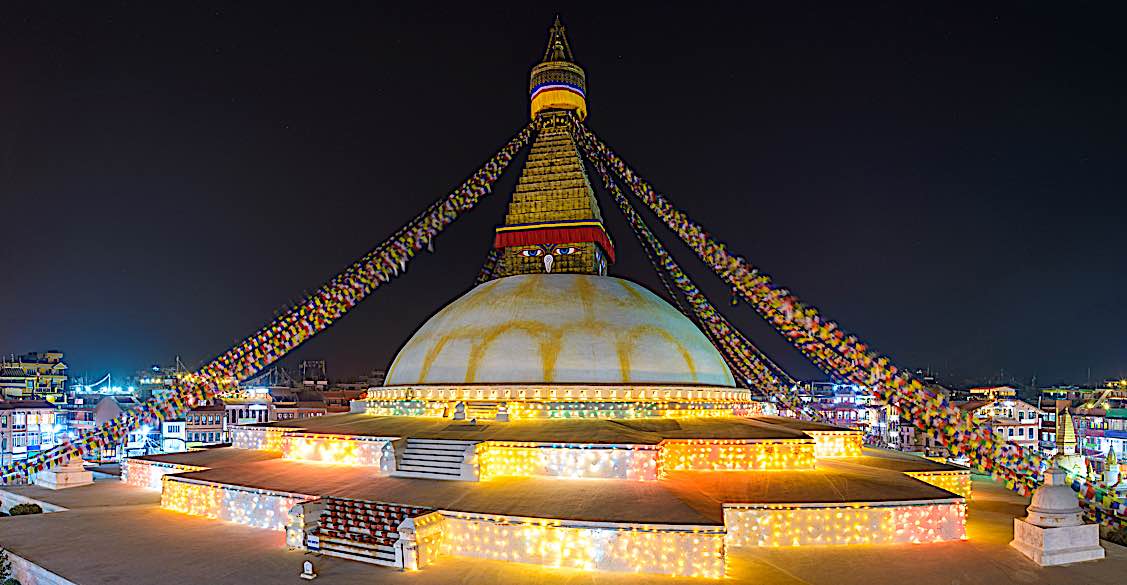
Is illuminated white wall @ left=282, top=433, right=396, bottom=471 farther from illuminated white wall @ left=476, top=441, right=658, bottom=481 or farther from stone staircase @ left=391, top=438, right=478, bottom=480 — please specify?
illuminated white wall @ left=476, top=441, right=658, bottom=481

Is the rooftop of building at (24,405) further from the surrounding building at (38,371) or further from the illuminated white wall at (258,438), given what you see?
the illuminated white wall at (258,438)

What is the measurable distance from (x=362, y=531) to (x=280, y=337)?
869 centimetres

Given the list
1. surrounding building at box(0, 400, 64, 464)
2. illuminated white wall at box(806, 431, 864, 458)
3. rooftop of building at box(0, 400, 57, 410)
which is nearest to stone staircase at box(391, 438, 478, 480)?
illuminated white wall at box(806, 431, 864, 458)

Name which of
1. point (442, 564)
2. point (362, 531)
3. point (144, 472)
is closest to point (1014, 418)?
point (442, 564)

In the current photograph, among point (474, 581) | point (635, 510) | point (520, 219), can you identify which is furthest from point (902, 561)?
point (520, 219)

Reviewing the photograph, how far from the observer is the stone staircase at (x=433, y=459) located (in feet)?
39.2

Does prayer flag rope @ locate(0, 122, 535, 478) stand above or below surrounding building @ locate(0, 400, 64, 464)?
above

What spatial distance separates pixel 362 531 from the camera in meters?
9.86

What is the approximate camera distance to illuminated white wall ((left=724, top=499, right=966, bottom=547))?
32.9 feet

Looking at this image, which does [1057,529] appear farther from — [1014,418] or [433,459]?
[1014,418]

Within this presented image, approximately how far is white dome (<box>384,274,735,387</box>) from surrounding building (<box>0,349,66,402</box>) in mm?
48795

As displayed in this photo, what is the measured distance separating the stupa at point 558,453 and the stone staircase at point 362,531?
0.03 metres

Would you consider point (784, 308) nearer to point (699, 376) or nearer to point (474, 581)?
point (699, 376)

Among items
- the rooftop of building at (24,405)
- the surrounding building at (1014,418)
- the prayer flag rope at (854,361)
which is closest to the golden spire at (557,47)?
the prayer flag rope at (854,361)
